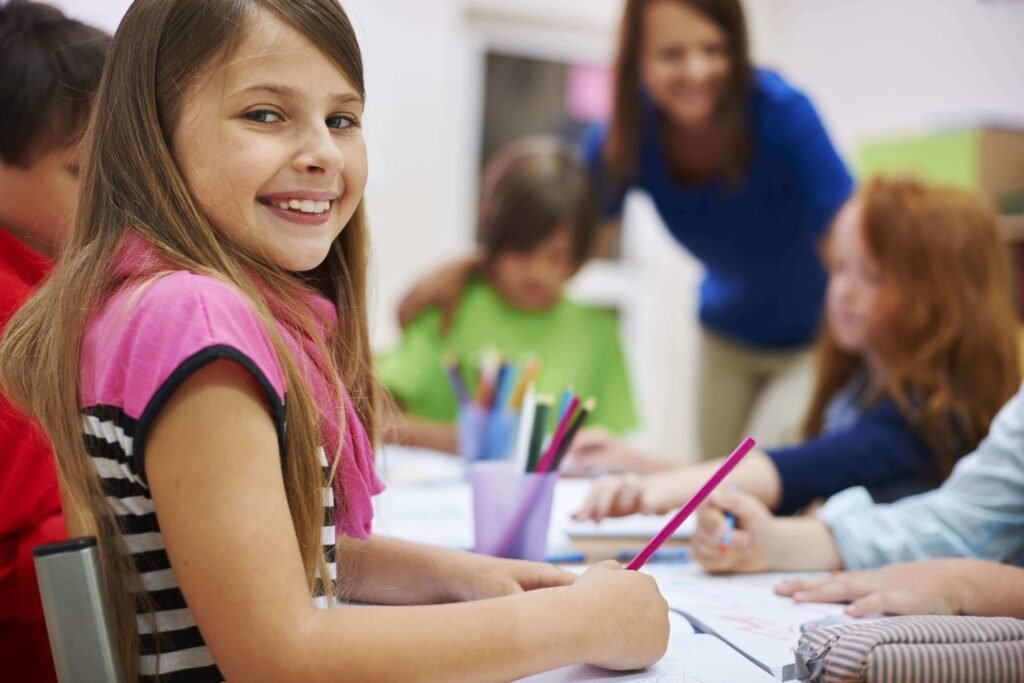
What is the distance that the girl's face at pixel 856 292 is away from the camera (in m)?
1.15

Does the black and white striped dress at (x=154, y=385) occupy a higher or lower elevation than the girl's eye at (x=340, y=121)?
lower

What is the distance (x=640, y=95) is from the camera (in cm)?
167

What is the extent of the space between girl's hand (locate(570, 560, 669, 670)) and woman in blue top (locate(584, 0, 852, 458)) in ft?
3.79

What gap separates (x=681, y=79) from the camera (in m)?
1.55

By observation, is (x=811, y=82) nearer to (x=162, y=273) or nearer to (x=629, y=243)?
(x=629, y=243)

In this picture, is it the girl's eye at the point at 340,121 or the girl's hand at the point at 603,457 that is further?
the girl's hand at the point at 603,457

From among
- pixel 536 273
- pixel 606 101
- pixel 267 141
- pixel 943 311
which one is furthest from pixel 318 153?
pixel 606 101

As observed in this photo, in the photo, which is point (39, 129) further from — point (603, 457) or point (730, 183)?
point (730, 183)

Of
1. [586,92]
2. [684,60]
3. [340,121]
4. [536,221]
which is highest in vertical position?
[586,92]

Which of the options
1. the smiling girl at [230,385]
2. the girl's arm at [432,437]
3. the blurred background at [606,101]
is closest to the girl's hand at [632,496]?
the smiling girl at [230,385]

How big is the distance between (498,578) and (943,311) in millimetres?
717

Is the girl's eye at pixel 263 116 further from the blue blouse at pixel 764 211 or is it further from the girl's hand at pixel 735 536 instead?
the blue blouse at pixel 764 211

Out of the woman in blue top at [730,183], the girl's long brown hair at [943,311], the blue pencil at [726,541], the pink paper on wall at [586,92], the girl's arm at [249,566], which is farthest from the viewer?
the pink paper on wall at [586,92]

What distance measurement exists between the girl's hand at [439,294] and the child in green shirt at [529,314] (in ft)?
0.05
